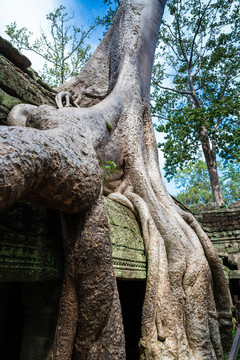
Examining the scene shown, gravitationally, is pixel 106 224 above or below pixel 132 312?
above

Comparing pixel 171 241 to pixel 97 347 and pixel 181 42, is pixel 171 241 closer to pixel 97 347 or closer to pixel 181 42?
pixel 97 347

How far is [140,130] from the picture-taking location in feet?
11.6

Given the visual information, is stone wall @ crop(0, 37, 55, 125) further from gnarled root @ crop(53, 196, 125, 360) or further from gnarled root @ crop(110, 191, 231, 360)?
gnarled root @ crop(53, 196, 125, 360)

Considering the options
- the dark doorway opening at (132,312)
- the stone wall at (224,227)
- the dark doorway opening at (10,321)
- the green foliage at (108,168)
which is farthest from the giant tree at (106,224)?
the stone wall at (224,227)

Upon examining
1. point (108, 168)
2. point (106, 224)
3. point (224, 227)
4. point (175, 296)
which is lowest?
point (175, 296)

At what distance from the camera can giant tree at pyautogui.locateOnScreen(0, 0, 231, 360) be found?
3.83 feet

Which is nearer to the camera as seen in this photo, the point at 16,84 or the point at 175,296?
the point at 175,296

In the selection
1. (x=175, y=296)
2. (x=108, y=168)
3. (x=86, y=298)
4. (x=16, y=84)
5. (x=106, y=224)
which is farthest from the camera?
(x=16, y=84)

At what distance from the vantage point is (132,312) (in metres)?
2.61

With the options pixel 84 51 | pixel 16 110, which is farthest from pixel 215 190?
pixel 16 110

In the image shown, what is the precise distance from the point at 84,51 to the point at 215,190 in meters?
7.26

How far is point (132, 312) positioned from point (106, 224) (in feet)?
5.08

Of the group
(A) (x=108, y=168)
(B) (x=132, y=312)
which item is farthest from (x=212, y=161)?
(A) (x=108, y=168)

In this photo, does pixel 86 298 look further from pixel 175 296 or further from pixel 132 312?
pixel 132 312
